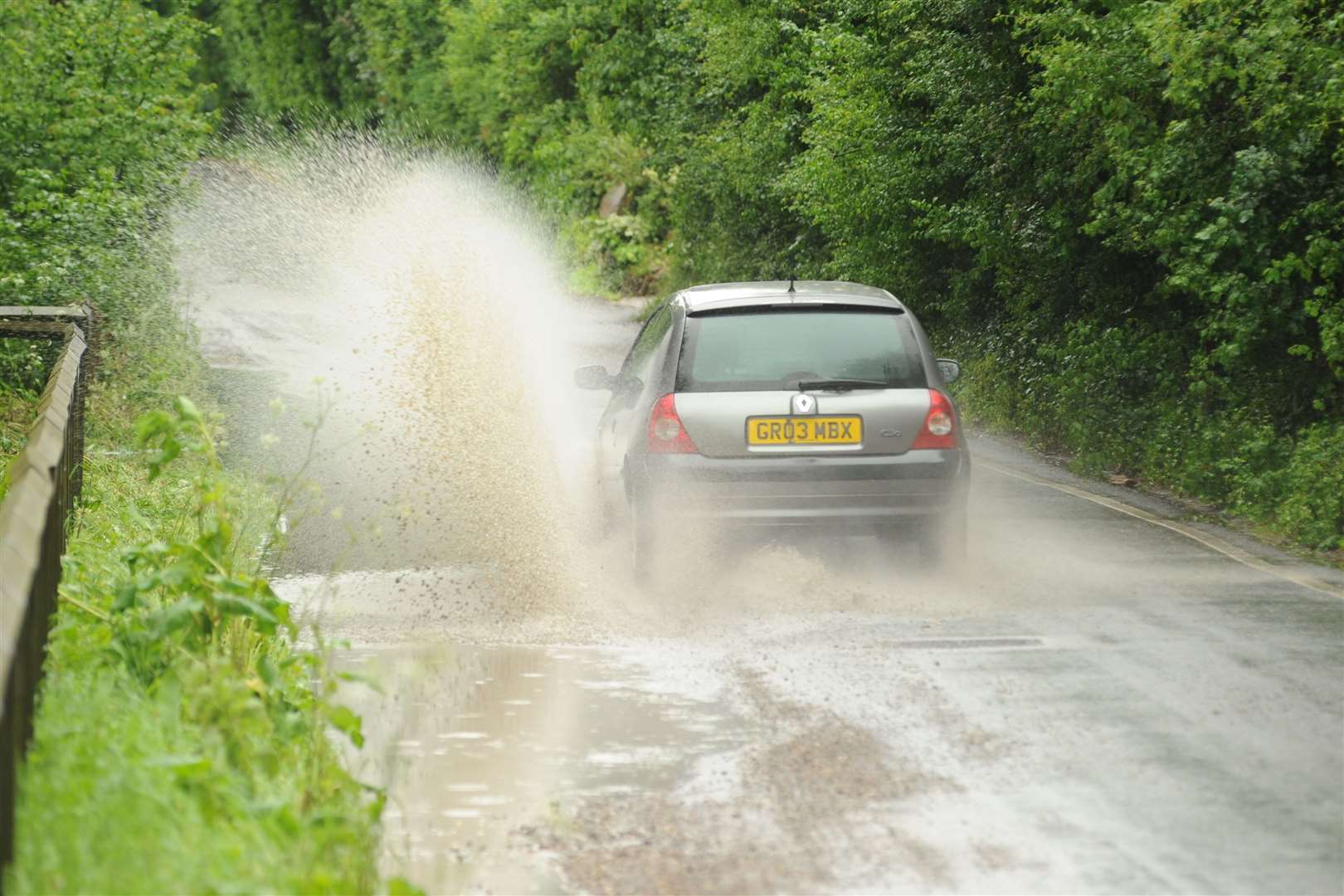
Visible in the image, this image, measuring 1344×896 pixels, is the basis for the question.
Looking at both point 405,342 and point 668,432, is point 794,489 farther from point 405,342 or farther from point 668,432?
point 405,342

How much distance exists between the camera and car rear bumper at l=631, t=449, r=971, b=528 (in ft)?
29.8

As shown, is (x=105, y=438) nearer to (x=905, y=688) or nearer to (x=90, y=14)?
(x=90, y=14)

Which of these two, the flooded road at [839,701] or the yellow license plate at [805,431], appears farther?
the yellow license plate at [805,431]

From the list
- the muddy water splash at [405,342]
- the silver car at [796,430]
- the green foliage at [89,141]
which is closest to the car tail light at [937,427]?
the silver car at [796,430]

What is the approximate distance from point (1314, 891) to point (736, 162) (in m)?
24.2

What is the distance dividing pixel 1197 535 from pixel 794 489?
3.72 m

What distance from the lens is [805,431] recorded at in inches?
361

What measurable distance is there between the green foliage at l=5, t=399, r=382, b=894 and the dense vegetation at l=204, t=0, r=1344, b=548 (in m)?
7.20

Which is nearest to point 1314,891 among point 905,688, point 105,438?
point 905,688

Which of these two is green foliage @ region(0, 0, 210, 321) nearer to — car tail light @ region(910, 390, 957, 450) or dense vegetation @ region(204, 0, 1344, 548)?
dense vegetation @ region(204, 0, 1344, 548)

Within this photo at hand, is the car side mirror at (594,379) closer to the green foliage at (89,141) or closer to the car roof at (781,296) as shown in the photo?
the car roof at (781,296)

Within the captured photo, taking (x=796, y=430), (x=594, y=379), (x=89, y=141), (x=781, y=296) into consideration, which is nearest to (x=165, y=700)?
(x=796, y=430)

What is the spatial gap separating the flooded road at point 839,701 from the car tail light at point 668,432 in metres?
0.72

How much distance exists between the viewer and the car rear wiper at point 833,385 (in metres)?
9.22
